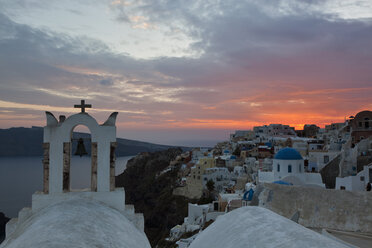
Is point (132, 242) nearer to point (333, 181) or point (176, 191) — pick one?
point (333, 181)

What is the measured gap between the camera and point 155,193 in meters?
64.1

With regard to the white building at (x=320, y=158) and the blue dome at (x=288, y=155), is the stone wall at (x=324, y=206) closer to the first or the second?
the blue dome at (x=288, y=155)

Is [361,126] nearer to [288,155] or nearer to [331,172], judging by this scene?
[331,172]

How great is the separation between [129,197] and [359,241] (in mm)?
68949

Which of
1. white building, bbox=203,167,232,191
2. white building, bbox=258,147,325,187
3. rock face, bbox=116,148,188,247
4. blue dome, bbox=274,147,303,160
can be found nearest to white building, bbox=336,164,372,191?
white building, bbox=258,147,325,187

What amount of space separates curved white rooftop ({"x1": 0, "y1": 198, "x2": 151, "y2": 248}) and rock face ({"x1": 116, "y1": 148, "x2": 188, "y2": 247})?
3964 centimetres

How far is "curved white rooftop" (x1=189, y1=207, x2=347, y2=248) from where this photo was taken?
3.51 meters

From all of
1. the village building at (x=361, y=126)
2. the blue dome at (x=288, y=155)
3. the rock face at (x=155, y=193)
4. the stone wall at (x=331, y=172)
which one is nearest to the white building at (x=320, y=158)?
the stone wall at (x=331, y=172)

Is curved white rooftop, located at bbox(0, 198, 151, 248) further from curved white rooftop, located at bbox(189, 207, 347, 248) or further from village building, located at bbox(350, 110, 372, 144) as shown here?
village building, located at bbox(350, 110, 372, 144)

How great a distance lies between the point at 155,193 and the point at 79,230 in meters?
61.6

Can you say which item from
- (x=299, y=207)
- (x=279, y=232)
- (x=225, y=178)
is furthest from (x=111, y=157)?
(x=225, y=178)

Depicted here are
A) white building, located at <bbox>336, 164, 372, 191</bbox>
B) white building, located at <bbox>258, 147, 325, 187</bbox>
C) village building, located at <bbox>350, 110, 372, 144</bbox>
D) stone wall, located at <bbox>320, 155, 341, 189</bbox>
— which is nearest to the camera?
white building, located at <bbox>336, 164, 372, 191</bbox>

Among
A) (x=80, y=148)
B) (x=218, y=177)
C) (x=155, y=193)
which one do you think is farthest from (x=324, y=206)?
(x=155, y=193)

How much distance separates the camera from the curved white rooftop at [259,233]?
11.5ft
